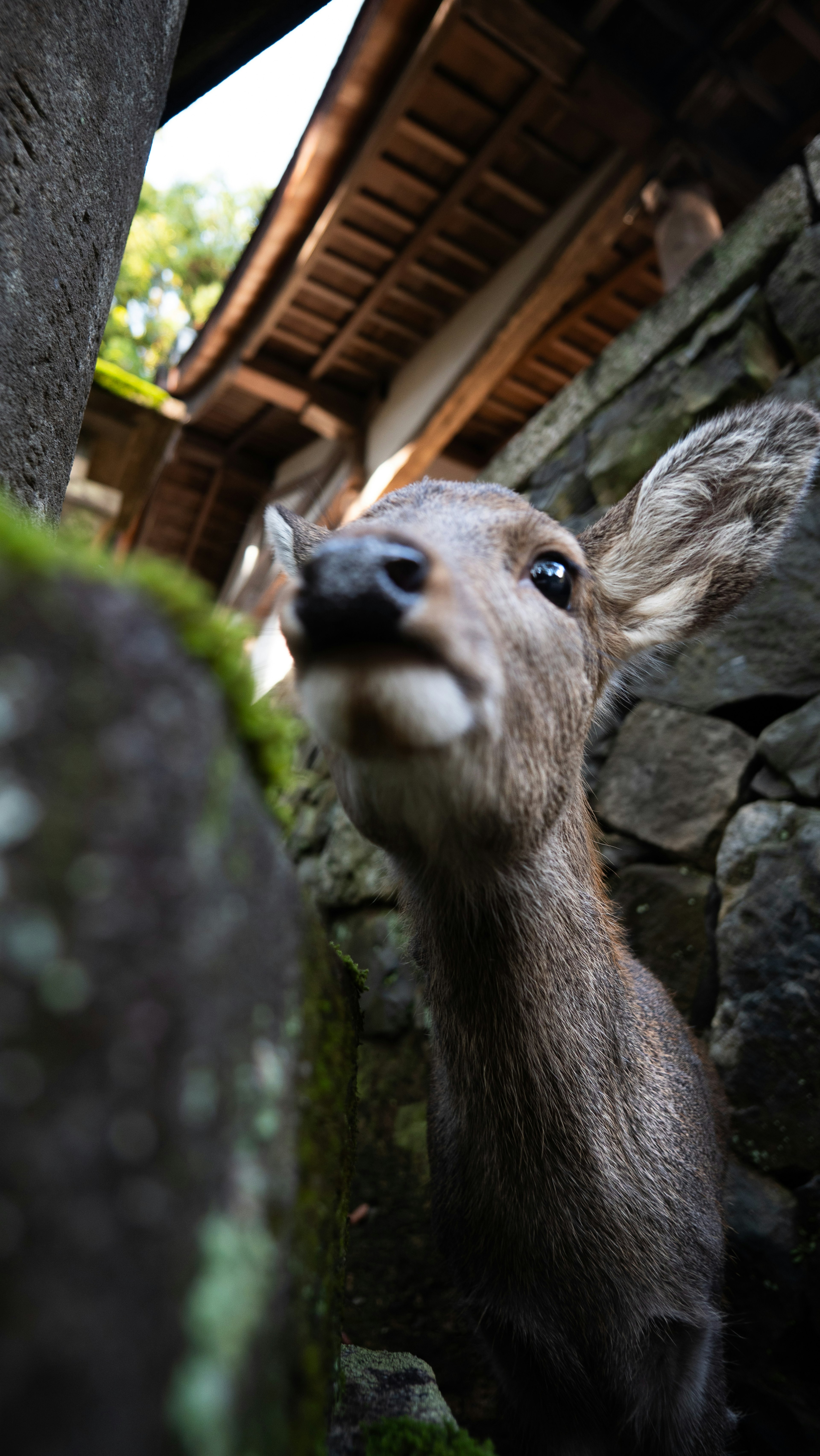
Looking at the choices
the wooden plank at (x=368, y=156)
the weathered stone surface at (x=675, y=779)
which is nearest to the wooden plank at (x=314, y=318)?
the wooden plank at (x=368, y=156)

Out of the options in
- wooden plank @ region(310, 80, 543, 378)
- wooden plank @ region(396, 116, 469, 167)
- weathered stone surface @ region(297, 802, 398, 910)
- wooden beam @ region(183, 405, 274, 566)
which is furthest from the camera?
wooden beam @ region(183, 405, 274, 566)

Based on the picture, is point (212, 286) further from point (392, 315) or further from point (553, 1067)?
point (553, 1067)

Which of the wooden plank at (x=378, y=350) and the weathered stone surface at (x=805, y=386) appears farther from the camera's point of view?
the wooden plank at (x=378, y=350)

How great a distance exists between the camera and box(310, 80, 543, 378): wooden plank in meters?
5.32

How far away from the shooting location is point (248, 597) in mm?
10359

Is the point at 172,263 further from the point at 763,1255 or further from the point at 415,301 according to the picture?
the point at 763,1255

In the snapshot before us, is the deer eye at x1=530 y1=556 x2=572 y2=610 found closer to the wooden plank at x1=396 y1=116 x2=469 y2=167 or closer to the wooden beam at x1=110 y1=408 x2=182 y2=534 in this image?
the wooden beam at x1=110 y1=408 x2=182 y2=534

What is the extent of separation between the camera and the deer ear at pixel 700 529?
269 centimetres

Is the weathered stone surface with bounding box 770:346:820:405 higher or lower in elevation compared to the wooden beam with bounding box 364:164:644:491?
lower

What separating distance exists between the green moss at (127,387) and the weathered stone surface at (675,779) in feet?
12.8

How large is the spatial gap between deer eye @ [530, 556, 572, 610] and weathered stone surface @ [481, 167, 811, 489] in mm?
2937

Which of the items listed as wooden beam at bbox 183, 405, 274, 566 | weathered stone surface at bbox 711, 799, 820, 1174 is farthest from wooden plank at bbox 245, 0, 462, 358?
weathered stone surface at bbox 711, 799, 820, 1174

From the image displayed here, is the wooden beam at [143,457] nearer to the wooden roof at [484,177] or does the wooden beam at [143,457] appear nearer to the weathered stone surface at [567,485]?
the wooden roof at [484,177]

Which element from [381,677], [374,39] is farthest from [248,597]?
[381,677]
